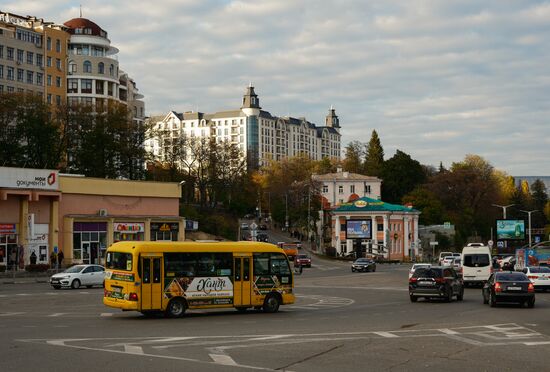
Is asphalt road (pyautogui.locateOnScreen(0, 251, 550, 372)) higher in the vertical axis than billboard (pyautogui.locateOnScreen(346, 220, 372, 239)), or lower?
lower

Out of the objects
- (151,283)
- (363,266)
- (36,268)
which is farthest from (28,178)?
(151,283)

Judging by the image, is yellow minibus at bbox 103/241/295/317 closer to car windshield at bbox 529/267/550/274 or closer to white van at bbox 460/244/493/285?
car windshield at bbox 529/267/550/274

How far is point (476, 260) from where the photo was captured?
47.1 metres

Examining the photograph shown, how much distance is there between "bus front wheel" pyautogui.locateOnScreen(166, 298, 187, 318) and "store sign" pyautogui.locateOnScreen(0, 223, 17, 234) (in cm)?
3788

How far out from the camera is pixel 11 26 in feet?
359

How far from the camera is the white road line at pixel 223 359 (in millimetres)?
15531

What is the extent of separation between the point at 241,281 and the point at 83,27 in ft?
332

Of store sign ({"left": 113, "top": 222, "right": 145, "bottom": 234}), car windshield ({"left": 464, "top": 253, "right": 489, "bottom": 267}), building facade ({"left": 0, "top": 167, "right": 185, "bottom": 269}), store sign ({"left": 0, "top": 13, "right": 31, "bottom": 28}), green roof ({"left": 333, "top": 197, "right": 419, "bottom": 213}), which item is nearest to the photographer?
car windshield ({"left": 464, "top": 253, "right": 489, "bottom": 267})

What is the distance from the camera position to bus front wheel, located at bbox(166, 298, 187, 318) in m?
26.1

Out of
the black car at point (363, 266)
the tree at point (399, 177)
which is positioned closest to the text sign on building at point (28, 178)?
the black car at point (363, 266)

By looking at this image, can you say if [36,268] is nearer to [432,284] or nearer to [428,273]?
[428,273]

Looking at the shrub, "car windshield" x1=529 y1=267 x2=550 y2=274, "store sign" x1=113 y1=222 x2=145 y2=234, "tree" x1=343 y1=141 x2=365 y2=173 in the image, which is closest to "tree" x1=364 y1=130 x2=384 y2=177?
"tree" x1=343 y1=141 x2=365 y2=173

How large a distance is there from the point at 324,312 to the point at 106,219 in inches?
1663

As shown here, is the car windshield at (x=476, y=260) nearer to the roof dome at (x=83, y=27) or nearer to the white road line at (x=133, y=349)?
the white road line at (x=133, y=349)
